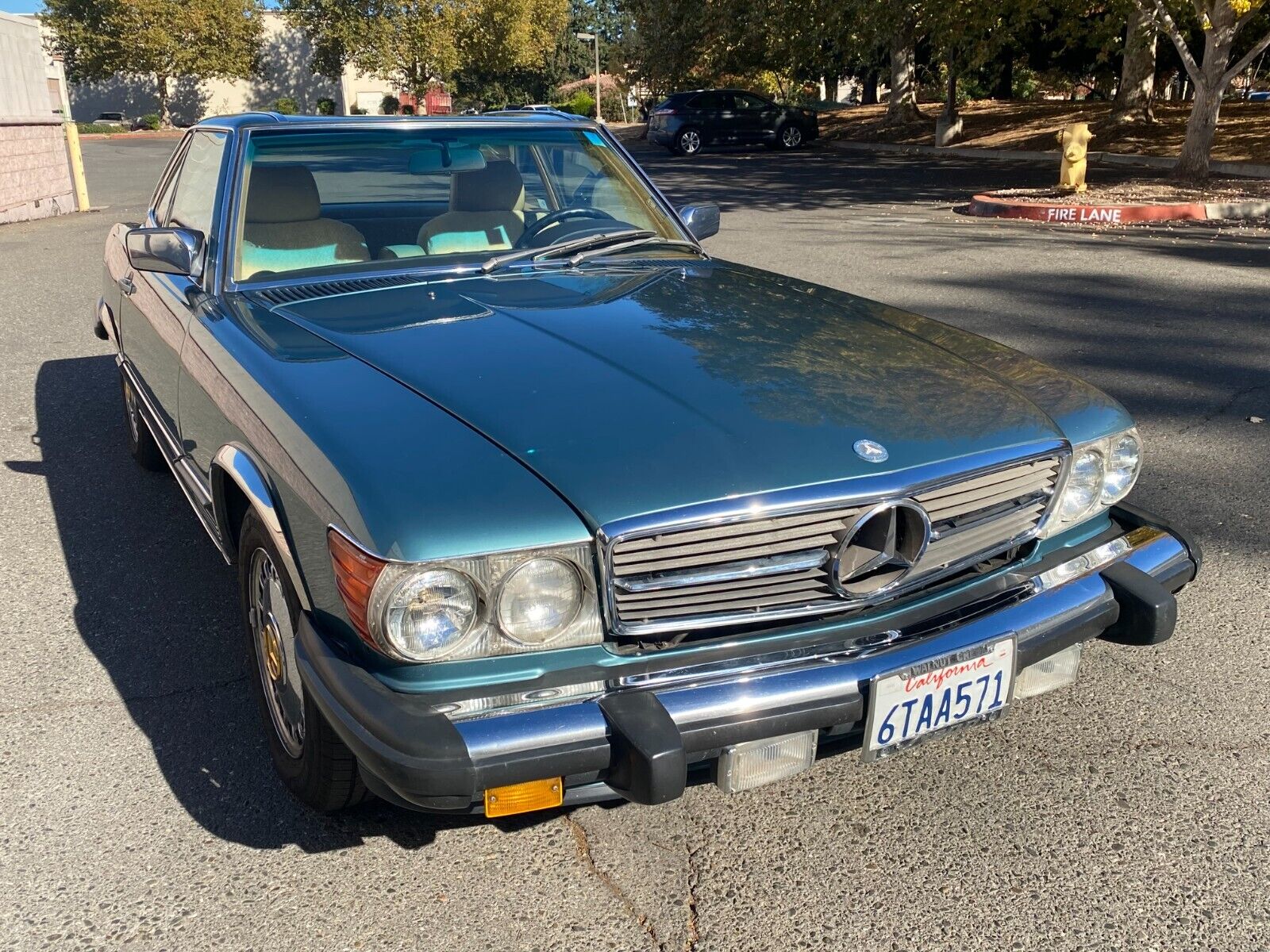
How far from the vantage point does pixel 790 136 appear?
98.0 ft

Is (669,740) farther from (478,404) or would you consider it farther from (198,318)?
(198,318)

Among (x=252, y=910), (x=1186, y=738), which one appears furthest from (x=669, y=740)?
(x=1186, y=738)

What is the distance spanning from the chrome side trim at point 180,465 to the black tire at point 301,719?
0.31m

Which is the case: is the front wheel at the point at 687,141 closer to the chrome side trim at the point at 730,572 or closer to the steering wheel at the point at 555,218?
the steering wheel at the point at 555,218

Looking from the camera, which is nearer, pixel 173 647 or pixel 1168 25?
pixel 173 647

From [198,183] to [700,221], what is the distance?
187cm

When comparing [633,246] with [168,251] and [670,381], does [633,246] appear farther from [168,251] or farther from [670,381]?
[168,251]

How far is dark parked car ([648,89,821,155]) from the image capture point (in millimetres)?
28906

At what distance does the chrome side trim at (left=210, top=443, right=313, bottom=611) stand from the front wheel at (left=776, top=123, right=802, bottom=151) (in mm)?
28633

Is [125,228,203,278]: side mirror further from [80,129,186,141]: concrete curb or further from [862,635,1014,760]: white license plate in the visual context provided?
[80,129,186,141]: concrete curb

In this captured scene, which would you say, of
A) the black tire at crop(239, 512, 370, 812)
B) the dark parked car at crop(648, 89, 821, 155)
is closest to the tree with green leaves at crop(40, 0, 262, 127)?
the dark parked car at crop(648, 89, 821, 155)

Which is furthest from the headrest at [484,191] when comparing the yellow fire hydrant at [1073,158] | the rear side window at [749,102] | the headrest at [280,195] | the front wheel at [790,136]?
the front wheel at [790,136]

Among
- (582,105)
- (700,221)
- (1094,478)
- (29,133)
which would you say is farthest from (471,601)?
(582,105)

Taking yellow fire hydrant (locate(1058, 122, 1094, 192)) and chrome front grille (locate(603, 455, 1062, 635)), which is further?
yellow fire hydrant (locate(1058, 122, 1094, 192))
